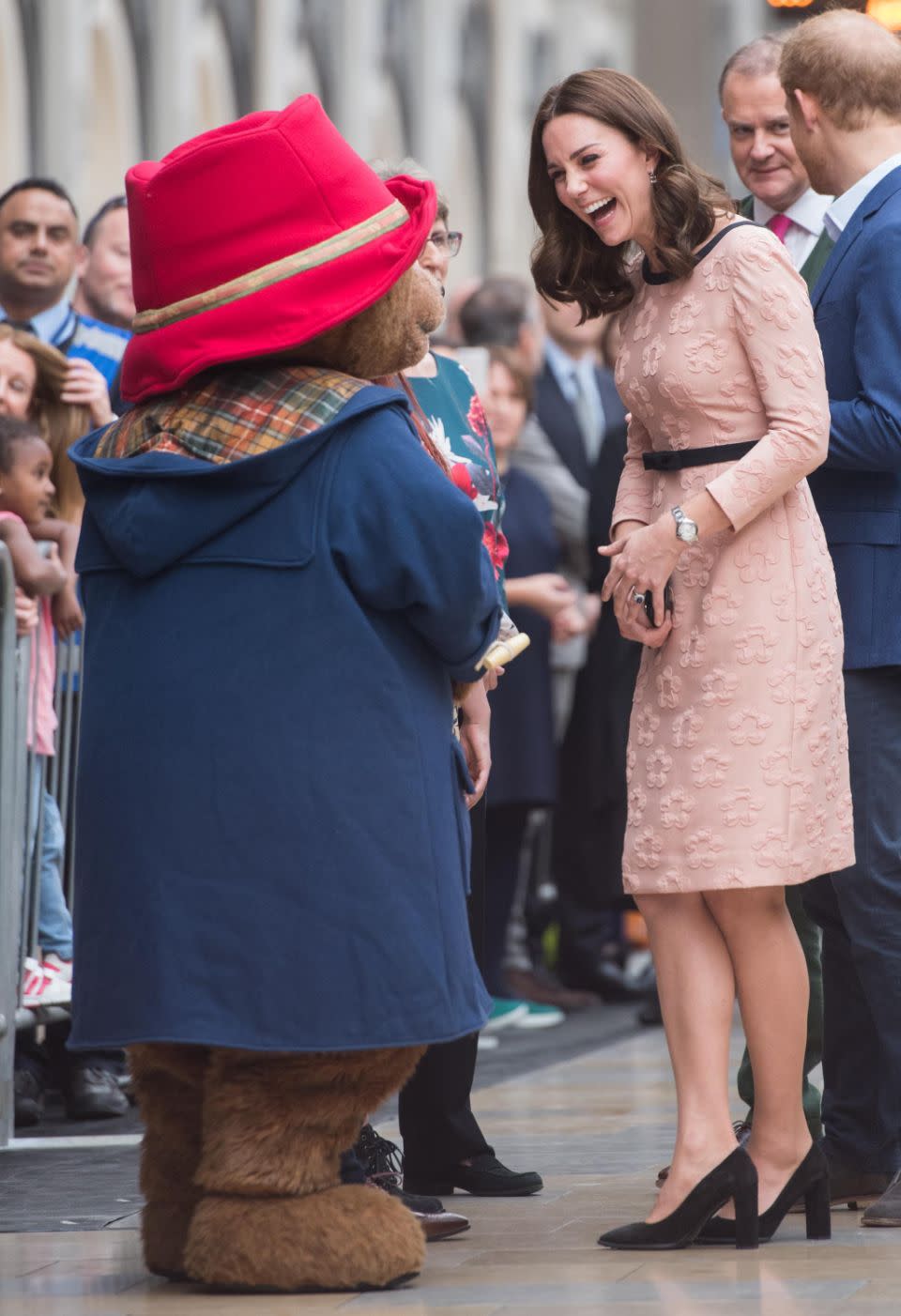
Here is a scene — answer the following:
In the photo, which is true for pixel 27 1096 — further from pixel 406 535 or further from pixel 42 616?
pixel 406 535

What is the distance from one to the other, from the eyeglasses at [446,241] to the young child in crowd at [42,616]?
1.51 metres

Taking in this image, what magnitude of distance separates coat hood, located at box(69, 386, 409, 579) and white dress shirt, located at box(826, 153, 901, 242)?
1.31 m

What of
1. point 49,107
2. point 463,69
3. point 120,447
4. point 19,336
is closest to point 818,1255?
point 120,447

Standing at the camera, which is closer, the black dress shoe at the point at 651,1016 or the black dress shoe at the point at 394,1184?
the black dress shoe at the point at 394,1184

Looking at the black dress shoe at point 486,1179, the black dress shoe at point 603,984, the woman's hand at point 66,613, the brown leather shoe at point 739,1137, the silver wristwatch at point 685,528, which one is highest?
the silver wristwatch at point 685,528

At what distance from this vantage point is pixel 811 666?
4562mm

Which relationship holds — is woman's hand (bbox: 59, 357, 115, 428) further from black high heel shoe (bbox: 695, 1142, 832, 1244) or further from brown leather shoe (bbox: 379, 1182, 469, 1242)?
black high heel shoe (bbox: 695, 1142, 832, 1244)

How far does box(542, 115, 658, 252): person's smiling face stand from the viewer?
4.62 metres

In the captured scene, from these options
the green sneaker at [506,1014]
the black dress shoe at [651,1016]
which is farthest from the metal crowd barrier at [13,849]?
the black dress shoe at [651,1016]

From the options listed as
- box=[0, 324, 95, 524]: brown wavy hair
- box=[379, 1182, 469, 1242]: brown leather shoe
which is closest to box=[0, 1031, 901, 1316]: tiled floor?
box=[379, 1182, 469, 1242]: brown leather shoe

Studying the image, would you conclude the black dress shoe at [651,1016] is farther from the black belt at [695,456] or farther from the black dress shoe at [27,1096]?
the black belt at [695,456]

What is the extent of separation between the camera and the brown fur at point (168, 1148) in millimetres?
4262

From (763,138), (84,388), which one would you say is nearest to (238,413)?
(763,138)

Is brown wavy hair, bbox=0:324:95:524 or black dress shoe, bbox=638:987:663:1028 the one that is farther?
black dress shoe, bbox=638:987:663:1028
